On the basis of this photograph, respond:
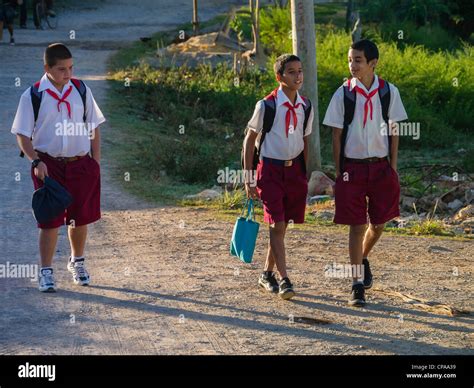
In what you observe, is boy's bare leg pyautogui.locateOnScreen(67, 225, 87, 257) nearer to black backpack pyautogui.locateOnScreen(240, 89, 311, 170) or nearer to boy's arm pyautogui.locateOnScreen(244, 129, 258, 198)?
boy's arm pyautogui.locateOnScreen(244, 129, 258, 198)

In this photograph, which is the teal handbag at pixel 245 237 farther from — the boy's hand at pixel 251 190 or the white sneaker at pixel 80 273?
the white sneaker at pixel 80 273

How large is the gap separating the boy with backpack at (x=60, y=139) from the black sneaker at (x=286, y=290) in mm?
1522

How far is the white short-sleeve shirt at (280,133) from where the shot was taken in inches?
323

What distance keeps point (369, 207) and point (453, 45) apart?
20341 millimetres

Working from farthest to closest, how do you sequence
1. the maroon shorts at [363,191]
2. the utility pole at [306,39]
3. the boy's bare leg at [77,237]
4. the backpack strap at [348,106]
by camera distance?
1. the utility pole at [306,39]
2. the boy's bare leg at [77,237]
3. the maroon shorts at [363,191]
4. the backpack strap at [348,106]

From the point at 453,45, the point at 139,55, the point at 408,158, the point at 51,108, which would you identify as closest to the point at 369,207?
the point at 51,108

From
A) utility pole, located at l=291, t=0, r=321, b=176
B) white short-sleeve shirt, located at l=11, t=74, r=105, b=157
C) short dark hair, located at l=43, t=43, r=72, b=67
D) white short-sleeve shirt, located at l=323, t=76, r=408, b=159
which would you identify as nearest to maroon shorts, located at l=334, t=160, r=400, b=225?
white short-sleeve shirt, located at l=323, t=76, r=408, b=159

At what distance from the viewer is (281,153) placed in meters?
8.27

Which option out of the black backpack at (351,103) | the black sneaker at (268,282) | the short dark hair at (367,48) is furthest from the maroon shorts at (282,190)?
the short dark hair at (367,48)

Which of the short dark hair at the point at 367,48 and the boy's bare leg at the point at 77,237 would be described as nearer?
the short dark hair at the point at 367,48

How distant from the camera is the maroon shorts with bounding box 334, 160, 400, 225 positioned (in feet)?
26.9

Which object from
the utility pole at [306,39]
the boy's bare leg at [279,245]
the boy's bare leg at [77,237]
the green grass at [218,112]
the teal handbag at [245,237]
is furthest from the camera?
the green grass at [218,112]

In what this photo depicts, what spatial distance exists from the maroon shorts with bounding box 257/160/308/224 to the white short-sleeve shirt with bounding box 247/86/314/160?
0.09 m

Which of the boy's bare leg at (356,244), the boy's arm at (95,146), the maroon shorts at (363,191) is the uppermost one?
the boy's arm at (95,146)
